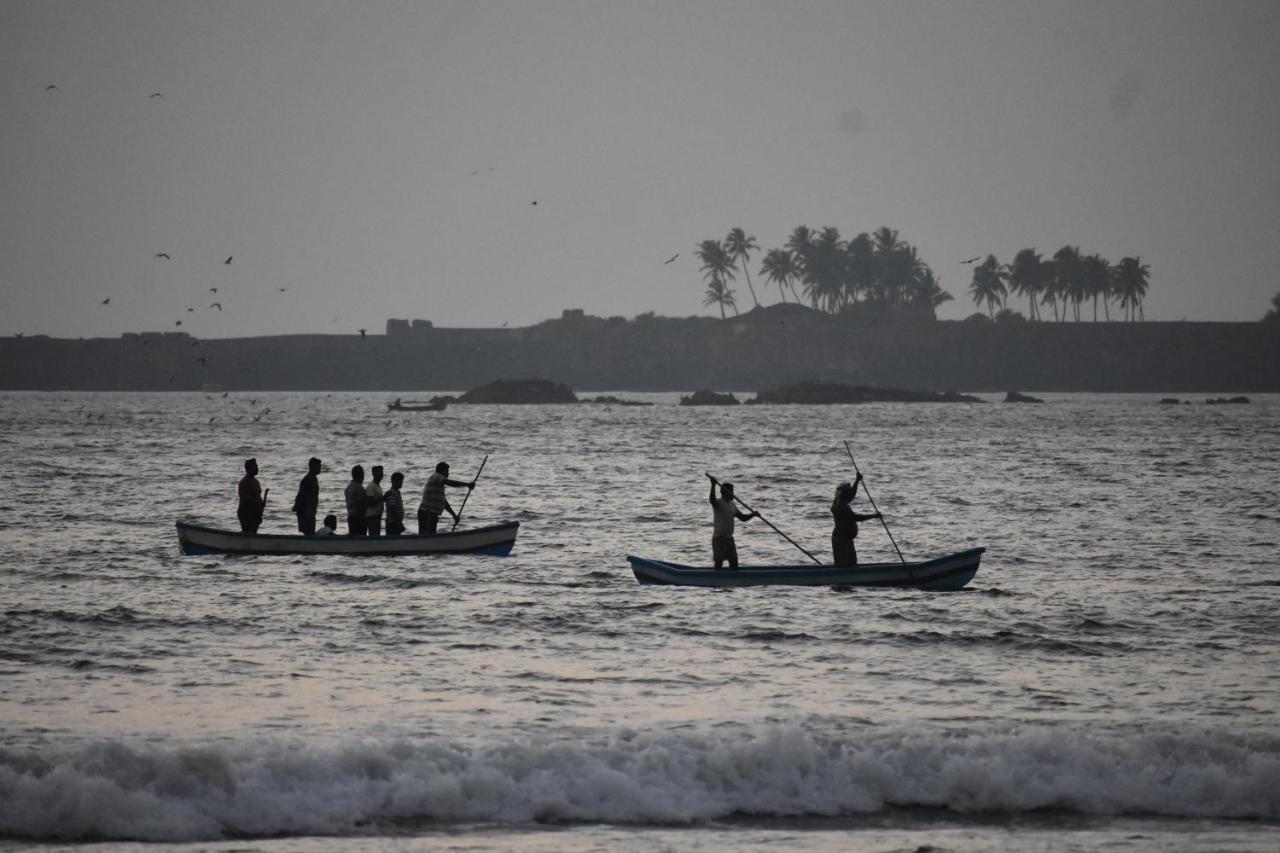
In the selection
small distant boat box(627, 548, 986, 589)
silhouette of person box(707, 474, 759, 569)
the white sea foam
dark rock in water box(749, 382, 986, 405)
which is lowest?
the white sea foam

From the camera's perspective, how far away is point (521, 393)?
612 ft

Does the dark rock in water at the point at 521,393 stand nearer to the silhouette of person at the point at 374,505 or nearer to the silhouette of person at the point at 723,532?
the silhouette of person at the point at 374,505

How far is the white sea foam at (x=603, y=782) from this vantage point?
11.5m

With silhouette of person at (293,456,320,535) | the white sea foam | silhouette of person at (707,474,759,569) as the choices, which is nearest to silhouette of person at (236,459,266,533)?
silhouette of person at (293,456,320,535)

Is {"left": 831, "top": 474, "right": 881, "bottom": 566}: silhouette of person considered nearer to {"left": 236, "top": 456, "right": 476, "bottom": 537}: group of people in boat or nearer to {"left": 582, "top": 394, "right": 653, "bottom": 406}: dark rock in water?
{"left": 236, "top": 456, "right": 476, "bottom": 537}: group of people in boat

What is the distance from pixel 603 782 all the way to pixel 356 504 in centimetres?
1284

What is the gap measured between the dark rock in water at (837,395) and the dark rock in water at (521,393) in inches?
964

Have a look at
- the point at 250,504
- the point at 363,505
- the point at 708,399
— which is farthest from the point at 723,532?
the point at 708,399

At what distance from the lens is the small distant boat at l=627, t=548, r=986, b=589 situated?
2077cm

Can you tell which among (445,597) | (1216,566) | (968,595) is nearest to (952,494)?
(1216,566)

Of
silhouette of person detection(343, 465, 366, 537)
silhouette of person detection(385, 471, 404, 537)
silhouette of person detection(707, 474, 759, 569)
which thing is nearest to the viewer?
silhouette of person detection(707, 474, 759, 569)

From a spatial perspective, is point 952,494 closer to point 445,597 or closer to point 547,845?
point 445,597

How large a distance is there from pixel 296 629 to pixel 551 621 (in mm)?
3354

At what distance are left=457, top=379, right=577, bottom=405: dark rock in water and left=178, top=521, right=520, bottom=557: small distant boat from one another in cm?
15690
